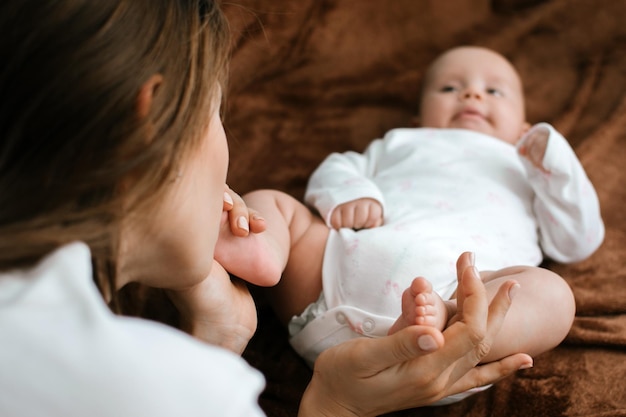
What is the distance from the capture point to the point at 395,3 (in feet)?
5.78

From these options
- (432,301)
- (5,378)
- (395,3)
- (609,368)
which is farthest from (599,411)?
(395,3)

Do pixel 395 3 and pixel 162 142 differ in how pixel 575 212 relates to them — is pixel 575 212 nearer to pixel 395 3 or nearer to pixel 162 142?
pixel 395 3

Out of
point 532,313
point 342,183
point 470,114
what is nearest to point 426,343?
point 532,313

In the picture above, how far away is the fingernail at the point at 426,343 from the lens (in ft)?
2.68

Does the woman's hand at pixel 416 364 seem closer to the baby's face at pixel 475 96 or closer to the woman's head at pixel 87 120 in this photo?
the woman's head at pixel 87 120

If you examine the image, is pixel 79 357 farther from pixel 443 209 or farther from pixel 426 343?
pixel 443 209

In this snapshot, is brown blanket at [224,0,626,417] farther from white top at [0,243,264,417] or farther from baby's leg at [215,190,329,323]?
white top at [0,243,264,417]

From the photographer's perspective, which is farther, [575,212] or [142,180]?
[575,212]

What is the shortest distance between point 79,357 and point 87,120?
226mm

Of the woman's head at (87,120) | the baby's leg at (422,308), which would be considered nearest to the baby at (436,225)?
the baby's leg at (422,308)

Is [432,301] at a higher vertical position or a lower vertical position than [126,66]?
lower

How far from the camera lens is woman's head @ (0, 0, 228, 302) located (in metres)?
0.65

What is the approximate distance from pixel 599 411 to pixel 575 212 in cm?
42

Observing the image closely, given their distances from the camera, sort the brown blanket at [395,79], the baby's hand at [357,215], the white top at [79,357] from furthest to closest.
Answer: the brown blanket at [395,79] < the baby's hand at [357,215] < the white top at [79,357]
